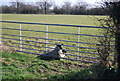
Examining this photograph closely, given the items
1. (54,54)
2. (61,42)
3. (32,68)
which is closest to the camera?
(32,68)

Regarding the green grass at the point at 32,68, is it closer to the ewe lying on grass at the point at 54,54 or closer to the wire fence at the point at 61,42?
the ewe lying on grass at the point at 54,54

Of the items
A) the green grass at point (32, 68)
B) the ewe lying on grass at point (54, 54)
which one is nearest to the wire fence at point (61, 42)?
the ewe lying on grass at point (54, 54)

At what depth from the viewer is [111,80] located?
14.9 feet

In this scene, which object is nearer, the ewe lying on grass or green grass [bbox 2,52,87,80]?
green grass [bbox 2,52,87,80]

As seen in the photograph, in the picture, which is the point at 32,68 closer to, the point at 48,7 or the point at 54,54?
the point at 54,54

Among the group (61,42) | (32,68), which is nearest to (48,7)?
(61,42)

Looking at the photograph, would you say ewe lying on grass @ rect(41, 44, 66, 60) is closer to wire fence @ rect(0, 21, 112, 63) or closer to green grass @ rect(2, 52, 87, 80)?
wire fence @ rect(0, 21, 112, 63)

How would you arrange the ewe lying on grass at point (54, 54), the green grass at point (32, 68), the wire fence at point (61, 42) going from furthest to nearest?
the ewe lying on grass at point (54, 54), the wire fence at point (61, 42), the green grass at point (32, 68)

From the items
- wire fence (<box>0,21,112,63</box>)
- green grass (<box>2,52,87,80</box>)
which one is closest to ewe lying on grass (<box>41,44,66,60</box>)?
wire fence (<box>0,21,112,63</box>)

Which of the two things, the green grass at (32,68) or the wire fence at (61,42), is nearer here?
the green grass at (32,68)

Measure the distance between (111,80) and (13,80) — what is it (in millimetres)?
2557

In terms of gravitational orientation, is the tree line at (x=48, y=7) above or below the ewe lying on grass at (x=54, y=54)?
above

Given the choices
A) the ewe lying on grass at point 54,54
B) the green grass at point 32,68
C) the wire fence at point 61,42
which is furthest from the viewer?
the ewe lying on grass at point 54,54

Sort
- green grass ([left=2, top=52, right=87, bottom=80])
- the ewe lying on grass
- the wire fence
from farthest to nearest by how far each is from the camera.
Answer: the ewe lying on grass → the wire fence → green grass ([left=2, top=52, right=87, bottom=80])
